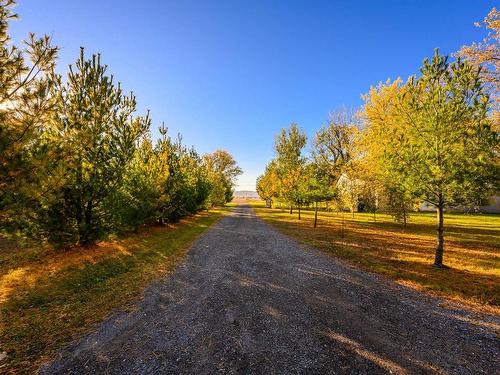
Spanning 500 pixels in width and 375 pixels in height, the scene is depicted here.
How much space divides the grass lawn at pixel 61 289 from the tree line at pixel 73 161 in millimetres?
1349

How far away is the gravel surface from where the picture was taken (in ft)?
12.7

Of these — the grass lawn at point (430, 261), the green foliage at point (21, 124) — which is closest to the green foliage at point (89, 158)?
the green foliage at point (21, 124)

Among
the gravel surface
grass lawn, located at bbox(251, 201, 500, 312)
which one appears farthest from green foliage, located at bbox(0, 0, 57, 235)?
grass lawn, located at bbox(251, 201, 500, 312)

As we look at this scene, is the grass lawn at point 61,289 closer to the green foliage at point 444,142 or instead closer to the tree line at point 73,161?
the tree line at point 73,161

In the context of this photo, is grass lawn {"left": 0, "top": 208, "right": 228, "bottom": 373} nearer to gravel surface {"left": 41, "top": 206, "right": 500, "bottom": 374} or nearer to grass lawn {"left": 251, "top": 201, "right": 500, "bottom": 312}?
gravel surface {"left": 41, "top": 206, "right": 500, "bottom": 374}

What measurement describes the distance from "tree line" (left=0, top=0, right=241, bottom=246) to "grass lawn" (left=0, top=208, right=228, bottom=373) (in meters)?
1.35

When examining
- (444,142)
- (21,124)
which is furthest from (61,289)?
(444,142)

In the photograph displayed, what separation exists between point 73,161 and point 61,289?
4.86 meters

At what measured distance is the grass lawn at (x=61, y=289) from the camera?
14.5 ft

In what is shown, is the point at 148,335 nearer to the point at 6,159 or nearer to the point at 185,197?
the point at 6,159

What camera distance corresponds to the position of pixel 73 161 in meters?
9.10

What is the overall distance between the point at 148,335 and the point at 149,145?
17312 millimetres

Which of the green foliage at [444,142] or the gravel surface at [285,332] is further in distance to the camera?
the green foliage at [444,142]

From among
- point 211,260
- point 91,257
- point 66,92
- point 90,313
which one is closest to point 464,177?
point 211,260
